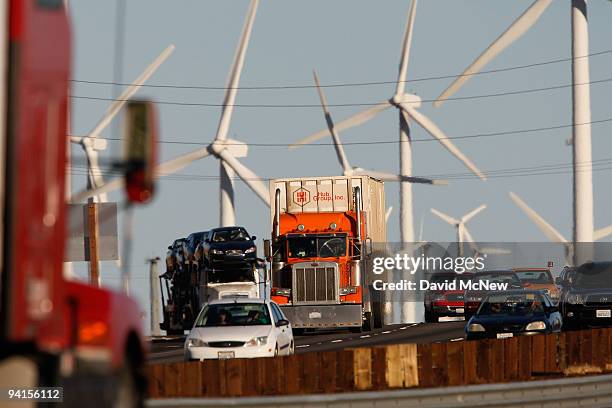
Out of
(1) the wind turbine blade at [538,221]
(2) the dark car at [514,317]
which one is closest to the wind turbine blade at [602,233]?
(1) the wind turbine blade at [538,221]

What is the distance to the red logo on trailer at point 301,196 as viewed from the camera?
161 feet

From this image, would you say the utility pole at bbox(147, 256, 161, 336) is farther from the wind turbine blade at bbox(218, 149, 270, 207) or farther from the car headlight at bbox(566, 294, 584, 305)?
the car headlight at bbox(566, 294, 584, 305)

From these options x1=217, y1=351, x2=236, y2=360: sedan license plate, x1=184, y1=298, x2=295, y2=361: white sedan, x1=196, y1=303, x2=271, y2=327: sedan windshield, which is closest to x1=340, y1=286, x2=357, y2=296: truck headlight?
x1=184, y1=298, x2=295, y2=361: white sedan

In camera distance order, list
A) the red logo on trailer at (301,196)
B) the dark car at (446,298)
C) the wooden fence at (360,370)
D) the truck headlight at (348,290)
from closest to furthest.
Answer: the wooden fence at (360,370), the red logo on trailer at (301,196), the truck headlight at (348,290), the dark car at (446,298)

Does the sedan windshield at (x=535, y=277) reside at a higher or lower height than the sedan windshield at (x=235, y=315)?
higher

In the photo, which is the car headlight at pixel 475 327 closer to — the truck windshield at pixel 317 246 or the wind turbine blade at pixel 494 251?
the truck windshield at pixel 317 246

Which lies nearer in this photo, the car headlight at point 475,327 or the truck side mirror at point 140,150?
the truck side mirror at point 140,150

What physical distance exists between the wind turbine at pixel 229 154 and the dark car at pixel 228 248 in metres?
13.5

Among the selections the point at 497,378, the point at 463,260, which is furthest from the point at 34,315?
the point at 463,260

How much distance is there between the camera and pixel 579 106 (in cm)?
6469

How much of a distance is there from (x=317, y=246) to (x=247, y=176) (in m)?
21.7

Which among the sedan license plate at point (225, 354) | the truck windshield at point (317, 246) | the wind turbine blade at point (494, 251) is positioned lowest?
the sedan license plate at point (225, 354)

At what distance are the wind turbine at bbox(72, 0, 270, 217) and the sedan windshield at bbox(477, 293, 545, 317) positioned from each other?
99.9 feet

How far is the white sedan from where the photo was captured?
27.9 meters
